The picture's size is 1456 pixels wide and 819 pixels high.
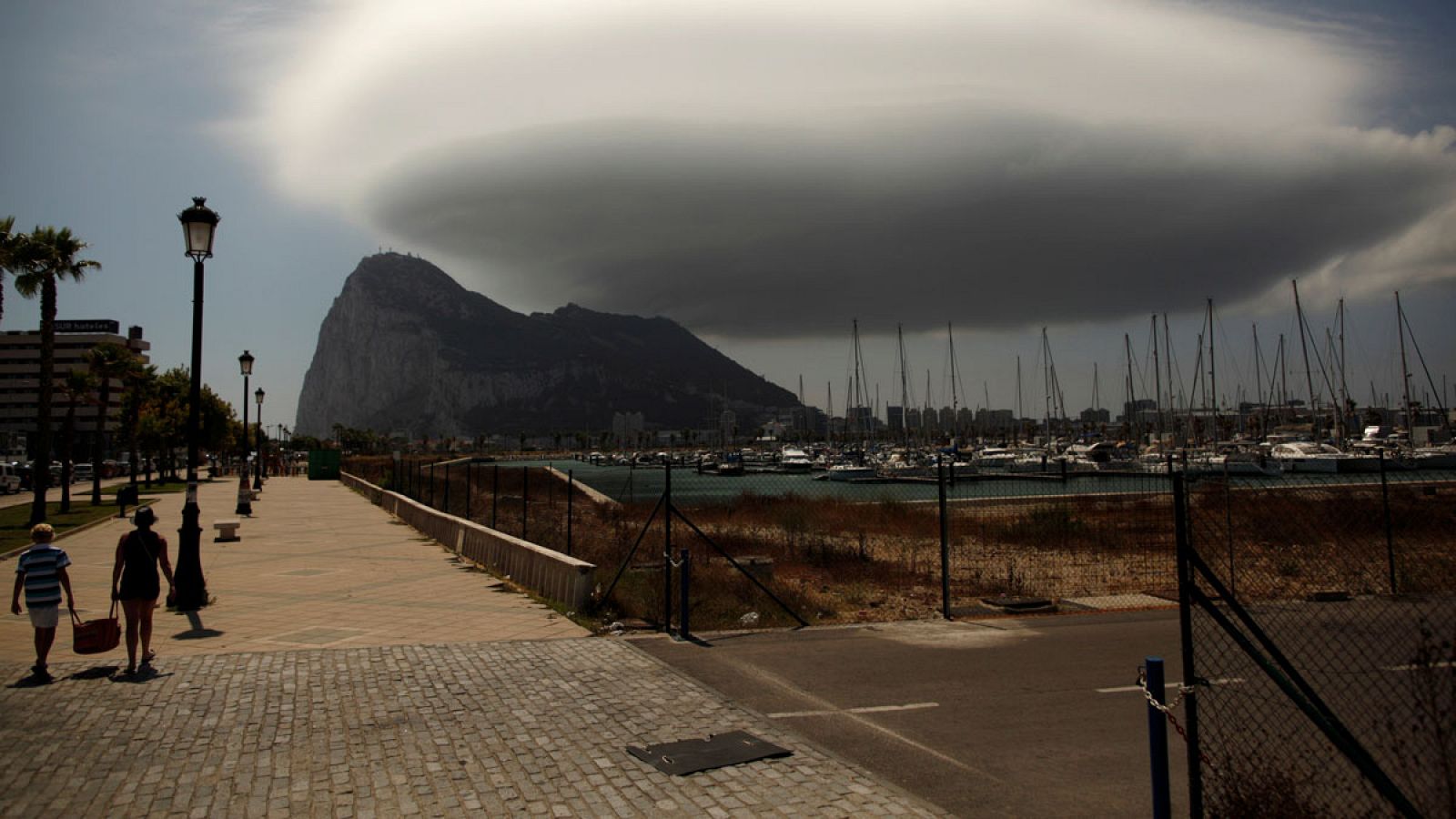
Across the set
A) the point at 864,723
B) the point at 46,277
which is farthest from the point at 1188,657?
the point at 46,277

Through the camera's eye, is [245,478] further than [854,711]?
Yes

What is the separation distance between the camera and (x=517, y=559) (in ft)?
53.9

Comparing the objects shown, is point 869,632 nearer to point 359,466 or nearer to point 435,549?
point 435,549

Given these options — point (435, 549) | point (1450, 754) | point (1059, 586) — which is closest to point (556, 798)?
point (1450, 754)

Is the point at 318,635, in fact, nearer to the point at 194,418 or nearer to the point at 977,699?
the point at 194,418

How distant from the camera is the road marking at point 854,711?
8047 millimetres

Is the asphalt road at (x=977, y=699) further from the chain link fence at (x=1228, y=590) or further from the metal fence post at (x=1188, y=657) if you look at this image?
the metal fence post at (x=1188, y=657)

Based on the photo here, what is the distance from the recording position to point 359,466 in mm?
73812

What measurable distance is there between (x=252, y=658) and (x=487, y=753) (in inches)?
182

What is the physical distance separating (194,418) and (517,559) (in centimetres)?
560

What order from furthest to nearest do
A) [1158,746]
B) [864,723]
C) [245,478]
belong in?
[245,478] → [864,723] → [1158,746]

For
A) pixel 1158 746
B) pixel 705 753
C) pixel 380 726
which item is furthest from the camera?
pixel 380 726

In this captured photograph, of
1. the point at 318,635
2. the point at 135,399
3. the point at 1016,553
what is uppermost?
the point at 135,399

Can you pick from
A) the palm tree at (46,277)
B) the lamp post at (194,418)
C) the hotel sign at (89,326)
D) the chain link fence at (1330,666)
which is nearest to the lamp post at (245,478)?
the palm tree at (46,277)
